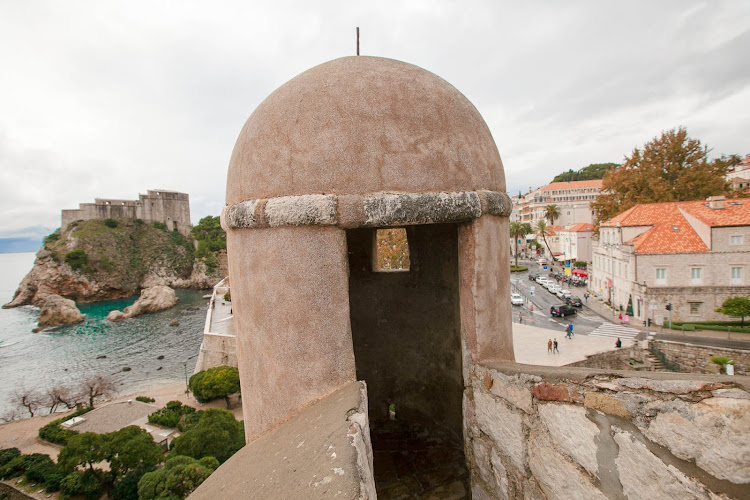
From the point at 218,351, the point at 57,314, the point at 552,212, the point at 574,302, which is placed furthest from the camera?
the point at 552,212

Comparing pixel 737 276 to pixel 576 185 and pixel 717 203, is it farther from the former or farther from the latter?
pixel 576 185

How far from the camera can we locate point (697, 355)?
17812 mm

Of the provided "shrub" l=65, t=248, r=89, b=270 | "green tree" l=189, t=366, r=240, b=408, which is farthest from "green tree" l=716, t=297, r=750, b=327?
"shrub" l=65, t=248, r=89, b=270

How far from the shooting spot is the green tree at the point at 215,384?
70.2 ft

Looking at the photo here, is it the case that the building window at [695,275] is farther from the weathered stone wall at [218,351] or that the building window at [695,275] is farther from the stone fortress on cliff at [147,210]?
the stone fortress on cliff at [147,210]

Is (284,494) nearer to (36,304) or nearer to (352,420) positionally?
(352,420)

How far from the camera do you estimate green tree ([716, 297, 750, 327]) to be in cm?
2073

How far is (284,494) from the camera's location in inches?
71.7

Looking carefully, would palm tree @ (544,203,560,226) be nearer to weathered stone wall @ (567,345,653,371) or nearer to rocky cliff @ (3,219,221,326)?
weathered stone wall @ (567,345,653,371)

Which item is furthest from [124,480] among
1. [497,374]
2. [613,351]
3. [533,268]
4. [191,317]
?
[533,268]

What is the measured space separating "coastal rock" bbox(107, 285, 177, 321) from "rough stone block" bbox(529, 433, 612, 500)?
172ft

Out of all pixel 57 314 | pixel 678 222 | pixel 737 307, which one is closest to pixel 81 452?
pixel 737 307

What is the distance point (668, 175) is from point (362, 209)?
38964 mm

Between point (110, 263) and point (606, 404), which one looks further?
point (110, 263)
